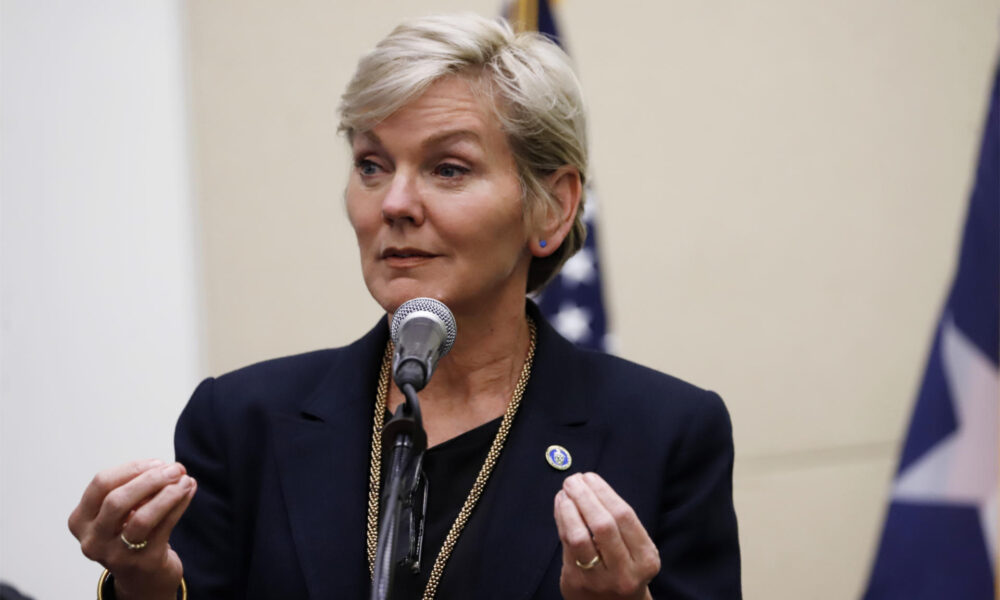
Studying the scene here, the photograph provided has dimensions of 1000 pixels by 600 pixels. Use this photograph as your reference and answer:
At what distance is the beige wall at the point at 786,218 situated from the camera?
3.46 m

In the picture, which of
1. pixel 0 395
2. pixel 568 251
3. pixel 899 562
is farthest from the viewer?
pixel 0 395

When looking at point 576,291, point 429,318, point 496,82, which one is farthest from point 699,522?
point 576,291

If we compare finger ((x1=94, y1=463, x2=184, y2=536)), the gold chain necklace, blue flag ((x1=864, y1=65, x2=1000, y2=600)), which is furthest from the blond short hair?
blue flag ((x1=864, y1=65, x2=1000, y2=600))

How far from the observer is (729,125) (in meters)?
3.50

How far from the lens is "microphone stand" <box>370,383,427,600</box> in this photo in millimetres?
1037

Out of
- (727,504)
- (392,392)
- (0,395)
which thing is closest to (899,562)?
(727,504)

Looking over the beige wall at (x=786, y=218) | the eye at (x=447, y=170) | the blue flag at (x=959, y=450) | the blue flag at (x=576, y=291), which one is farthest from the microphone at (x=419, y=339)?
the beige wall at (x=786, y=218)

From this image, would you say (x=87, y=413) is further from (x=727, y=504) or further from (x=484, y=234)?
(x=727, y=504)

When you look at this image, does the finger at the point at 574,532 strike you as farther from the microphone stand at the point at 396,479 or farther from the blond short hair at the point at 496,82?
the blond short hair at the point at 496,82

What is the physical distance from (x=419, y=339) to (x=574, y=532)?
30 centimetres

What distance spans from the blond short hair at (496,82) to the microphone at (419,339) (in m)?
0.54

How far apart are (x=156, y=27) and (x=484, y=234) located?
6.09 ft

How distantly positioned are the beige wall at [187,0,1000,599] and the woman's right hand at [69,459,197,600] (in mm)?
1931

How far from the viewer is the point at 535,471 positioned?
5.55 feet
